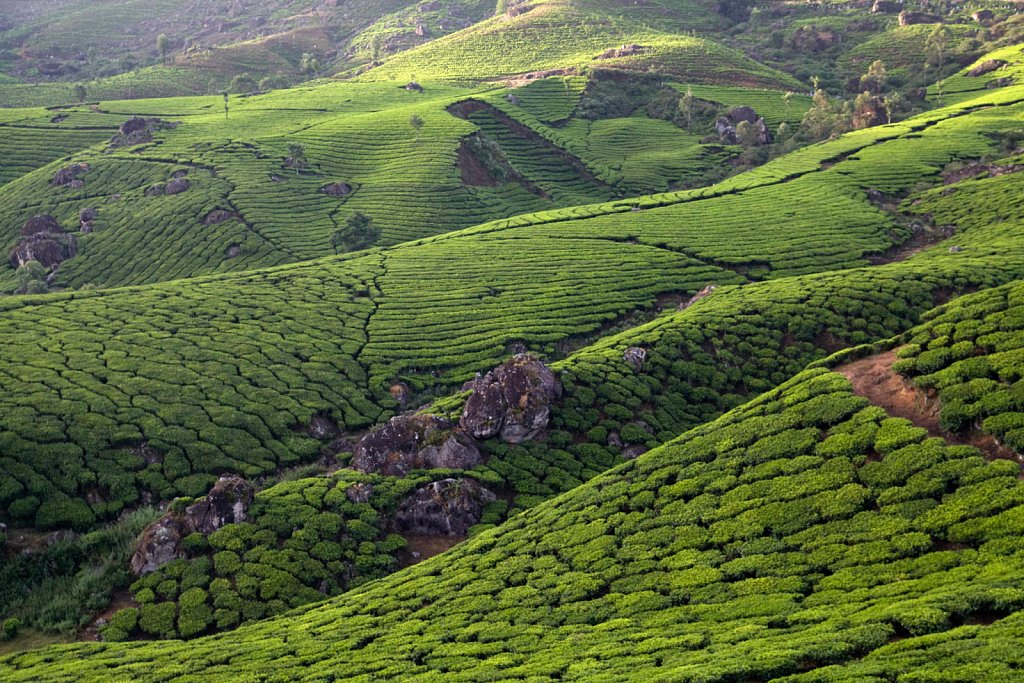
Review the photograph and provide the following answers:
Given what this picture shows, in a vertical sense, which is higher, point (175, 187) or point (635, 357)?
point (175, 187)

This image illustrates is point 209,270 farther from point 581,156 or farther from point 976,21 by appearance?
point 976,21

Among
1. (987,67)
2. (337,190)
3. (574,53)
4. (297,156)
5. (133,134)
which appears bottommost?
(337,190)

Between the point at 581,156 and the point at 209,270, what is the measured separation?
61.9m

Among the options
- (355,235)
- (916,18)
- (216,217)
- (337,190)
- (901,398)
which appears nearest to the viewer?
(901,398)

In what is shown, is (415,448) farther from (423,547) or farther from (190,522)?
(190,522)

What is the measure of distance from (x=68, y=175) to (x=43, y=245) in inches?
815

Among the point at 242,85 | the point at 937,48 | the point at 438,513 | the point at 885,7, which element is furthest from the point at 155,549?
the point at 885,7

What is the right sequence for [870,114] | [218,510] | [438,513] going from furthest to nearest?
[870,114] < [438,513] < [218,510]

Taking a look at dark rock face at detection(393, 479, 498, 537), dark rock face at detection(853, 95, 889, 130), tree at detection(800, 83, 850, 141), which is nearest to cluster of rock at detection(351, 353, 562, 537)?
dark rock face at detection(393, 479, 498, 537)

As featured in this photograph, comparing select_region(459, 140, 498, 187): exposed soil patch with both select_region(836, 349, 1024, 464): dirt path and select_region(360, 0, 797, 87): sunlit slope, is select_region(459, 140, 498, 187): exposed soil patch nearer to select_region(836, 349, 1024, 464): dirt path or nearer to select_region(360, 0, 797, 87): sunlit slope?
select_region(360, 0, 797, 87): sunlit slope

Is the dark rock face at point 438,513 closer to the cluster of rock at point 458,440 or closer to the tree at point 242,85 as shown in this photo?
the cluster of rock at point 458,440

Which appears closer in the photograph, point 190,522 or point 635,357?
point 190,522

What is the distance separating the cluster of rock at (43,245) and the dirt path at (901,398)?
9083cm

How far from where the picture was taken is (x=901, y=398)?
32.0 metres
